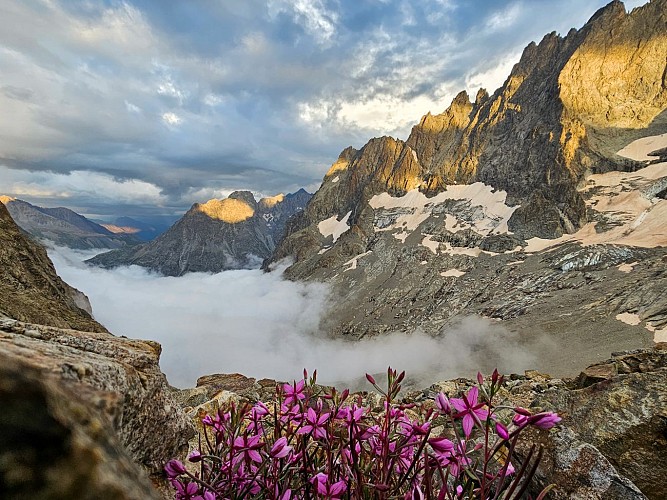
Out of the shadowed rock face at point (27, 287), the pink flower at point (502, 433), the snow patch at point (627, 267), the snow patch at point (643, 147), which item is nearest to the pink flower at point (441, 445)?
the pink flower at point (502, 433)

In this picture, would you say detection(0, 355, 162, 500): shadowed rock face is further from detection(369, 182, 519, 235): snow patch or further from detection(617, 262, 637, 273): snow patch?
detection(369, 182, 519, 235): snow patch

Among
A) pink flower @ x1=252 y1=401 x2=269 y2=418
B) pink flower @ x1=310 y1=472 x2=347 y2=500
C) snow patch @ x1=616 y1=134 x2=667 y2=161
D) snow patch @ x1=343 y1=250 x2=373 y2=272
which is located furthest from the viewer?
snow patch @ x1=343 y1=250 x2=373 y2=272

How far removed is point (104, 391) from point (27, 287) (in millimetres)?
16238

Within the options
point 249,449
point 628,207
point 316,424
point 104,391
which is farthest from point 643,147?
point 104,391

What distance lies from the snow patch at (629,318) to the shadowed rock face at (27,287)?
208 ft

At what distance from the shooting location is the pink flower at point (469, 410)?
1.71 meters

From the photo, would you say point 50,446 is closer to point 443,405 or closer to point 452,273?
point 443,405

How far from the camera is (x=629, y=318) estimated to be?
50594 millimetres

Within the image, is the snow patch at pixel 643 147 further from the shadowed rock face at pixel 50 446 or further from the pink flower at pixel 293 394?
the shadowed rock face at pixel 50 446

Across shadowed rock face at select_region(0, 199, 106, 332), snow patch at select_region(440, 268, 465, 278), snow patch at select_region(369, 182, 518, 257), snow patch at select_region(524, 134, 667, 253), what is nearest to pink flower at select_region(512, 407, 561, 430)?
shadowed rock face at select_region(0, 199, 106, 332)

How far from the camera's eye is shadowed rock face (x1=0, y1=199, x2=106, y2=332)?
1103 centimetres

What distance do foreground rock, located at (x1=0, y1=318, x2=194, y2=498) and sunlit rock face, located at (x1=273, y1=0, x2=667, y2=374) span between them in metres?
52.3

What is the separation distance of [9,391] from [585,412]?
26.1ft

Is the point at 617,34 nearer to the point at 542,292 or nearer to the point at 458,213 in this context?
the point at 458,213
